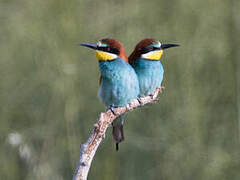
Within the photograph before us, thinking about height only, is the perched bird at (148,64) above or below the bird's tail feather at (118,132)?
above

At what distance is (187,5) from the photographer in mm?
4285

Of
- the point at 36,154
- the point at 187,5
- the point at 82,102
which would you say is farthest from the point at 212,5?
the point at 36,154

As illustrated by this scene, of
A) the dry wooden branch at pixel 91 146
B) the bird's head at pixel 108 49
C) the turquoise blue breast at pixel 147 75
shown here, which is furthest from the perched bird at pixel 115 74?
the dry wooden branch at pixel 91 146

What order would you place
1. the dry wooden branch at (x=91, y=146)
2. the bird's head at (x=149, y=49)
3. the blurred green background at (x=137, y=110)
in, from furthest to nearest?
the blurred green background at (x=137, y=110)
the bird's head at (x=149, y=49)
the dry wooden branch at (x=91, y=146)

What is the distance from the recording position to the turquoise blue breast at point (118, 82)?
3029 millimetres

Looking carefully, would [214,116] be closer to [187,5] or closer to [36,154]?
[187,5]

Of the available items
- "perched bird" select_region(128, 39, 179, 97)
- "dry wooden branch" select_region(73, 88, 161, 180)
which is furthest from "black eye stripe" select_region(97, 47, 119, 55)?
"dry wooden branch" select_region(73, 88, 161, 180)

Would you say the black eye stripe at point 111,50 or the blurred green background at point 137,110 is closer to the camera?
the black eye stripe at point 111,50

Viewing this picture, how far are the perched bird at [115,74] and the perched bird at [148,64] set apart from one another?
0.77 feet

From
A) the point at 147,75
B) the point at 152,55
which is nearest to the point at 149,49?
the point at 152,55

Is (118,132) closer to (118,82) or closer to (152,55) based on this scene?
(118,82)

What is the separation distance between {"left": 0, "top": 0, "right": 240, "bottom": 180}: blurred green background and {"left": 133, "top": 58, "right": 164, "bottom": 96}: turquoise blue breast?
709 millimetres

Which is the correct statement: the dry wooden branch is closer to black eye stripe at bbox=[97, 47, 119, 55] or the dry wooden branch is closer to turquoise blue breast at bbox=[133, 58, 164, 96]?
black eye stripe at bbox=[97, 47, 119, 55]

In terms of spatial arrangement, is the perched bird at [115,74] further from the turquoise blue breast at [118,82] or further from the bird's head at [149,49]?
the bird's head at [149,49]
